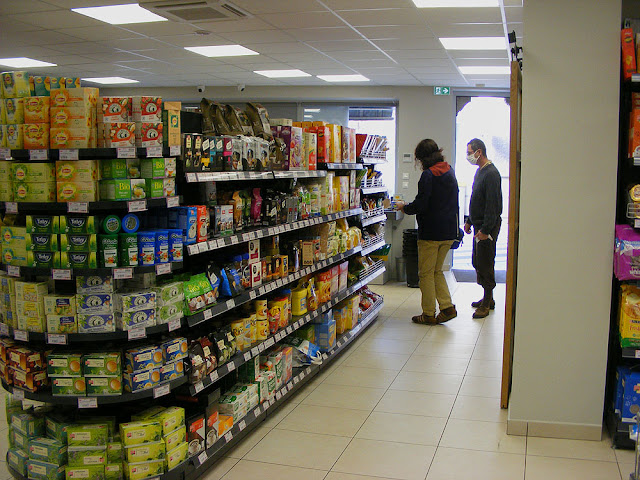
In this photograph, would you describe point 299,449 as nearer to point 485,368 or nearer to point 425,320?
point 485,368

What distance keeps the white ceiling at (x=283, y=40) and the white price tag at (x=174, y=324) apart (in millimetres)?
3344

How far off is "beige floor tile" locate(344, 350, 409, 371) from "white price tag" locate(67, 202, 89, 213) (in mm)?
3291

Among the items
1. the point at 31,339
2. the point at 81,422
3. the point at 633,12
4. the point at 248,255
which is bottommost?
the point at 81,422

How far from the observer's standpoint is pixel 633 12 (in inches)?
171

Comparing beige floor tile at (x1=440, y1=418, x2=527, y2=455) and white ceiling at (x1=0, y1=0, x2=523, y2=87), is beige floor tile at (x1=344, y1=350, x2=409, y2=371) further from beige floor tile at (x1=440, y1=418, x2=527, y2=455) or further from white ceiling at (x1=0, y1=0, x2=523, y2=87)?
white ceiling at (x1=0, y1=0, x2=523, y2=87)

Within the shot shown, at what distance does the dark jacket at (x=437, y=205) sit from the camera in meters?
6.95

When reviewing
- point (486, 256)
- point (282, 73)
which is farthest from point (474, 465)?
point (282, 73)

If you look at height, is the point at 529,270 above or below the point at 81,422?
above

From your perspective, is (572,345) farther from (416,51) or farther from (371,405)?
(416,51)

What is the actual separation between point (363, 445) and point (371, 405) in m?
0.75

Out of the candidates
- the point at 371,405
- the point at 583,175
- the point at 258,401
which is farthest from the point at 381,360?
the point at 583,175

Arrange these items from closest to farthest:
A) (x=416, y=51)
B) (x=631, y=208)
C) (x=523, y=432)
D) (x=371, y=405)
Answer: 1. (x=631, y=208)
2. (x=523, y=432)
3. (x=371, y=405)
4. (x=416, y=51)

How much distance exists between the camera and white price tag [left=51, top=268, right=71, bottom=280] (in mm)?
3264

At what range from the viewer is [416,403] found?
4.92 m
